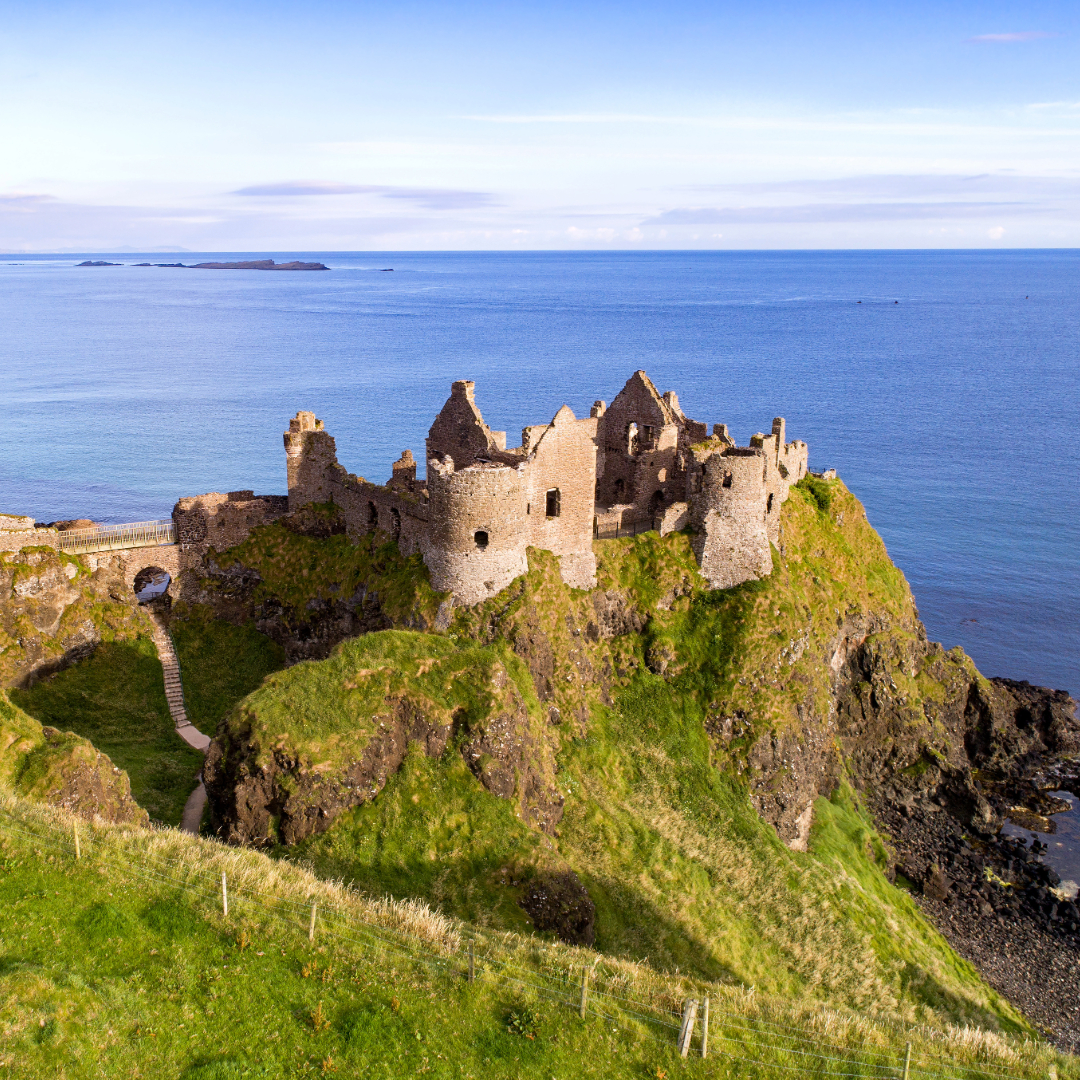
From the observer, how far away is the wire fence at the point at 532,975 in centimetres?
2378

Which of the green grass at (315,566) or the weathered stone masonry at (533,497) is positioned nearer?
the weathered stone masonry at (533,497)

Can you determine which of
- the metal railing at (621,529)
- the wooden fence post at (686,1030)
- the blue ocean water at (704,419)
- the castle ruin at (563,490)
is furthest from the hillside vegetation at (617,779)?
the blue ocean water at (704,419)

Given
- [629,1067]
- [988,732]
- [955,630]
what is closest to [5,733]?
[629,1067]

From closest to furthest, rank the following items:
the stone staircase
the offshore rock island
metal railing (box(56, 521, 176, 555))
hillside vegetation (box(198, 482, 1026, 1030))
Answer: hillside vegetation (box(198, 482, 1026, 1030)) < the offshore rock island < the stone staircase < metal railing (box(56, 521, 176, 555))

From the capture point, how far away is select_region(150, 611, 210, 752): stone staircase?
43969 millimetres

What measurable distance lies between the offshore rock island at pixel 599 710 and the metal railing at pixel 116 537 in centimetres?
20

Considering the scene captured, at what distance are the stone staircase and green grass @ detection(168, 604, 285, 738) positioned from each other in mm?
345

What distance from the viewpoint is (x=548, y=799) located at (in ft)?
130

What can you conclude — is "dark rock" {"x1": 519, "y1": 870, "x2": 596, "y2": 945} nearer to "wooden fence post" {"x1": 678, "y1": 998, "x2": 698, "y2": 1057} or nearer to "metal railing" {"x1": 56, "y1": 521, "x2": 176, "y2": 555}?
"wooden fence post" {"x1": 678, "y1": 998, "x2": 698, "y2": 1057}

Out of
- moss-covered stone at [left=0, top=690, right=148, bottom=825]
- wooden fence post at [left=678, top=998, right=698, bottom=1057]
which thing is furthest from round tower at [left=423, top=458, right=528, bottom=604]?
wooden fence post at [left=678, top=998, right=698, bottom=1057]

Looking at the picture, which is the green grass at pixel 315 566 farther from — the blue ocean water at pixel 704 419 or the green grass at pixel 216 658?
the blue ocean water at pixel 704 419

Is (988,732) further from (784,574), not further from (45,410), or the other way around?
(45,410)

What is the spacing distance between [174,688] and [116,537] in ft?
29.8

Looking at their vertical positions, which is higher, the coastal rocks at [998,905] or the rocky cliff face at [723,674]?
the rocky cliff face at [723,674]
